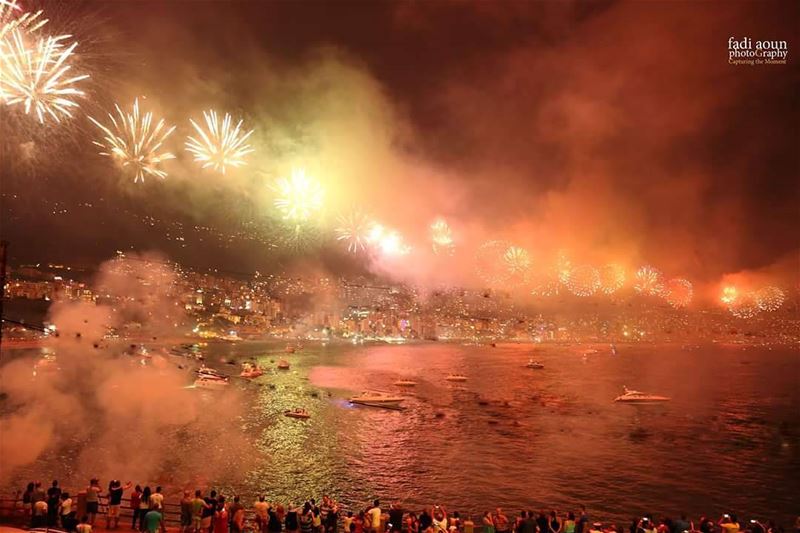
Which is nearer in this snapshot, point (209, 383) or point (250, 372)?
point (209, 383)

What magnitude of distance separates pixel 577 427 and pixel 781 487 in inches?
705

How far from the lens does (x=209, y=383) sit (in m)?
63.8

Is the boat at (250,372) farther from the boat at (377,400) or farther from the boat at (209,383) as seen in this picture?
the boat at (377,400)

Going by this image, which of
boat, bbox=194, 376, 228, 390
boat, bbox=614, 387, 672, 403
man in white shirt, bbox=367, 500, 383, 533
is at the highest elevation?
man in white shirt, bbox=367, 500, 383, 533

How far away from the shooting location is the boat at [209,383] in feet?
208

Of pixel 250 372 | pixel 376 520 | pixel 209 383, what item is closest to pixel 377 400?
pixel 209 383

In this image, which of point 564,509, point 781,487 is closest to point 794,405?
point 781,487

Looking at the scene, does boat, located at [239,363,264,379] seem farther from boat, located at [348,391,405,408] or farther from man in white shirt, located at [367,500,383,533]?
man in white shirt, located at [367,500,383,533]

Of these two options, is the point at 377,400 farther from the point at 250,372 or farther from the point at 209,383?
the point at 250,372

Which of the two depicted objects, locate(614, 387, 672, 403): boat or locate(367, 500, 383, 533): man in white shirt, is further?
locate(614, 387, 672, 403): boat

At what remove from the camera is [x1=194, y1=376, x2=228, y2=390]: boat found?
208 ft

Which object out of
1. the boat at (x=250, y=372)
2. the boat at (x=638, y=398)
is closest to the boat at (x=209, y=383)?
the boat at (x=250, y=372)

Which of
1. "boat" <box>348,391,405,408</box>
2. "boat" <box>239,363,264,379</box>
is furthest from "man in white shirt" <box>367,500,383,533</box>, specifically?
"boat" <box>239,363,264,379</box>

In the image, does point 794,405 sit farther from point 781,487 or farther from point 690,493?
point 690,493
